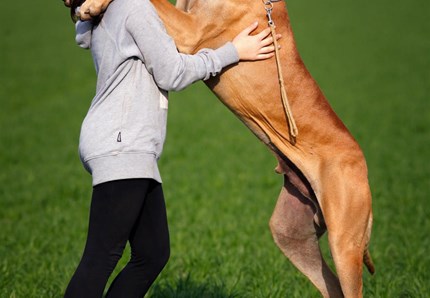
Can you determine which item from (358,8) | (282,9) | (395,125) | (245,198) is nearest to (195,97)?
(395,125)

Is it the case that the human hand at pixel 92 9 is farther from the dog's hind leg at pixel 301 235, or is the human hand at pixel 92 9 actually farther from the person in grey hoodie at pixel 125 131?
the dog's hind leg at pixel 301 235

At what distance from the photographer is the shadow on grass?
4992 mm

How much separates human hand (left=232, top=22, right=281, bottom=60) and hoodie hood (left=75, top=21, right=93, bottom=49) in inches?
31.8

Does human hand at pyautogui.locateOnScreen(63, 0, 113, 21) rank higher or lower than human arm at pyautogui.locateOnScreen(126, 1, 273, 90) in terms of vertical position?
higher

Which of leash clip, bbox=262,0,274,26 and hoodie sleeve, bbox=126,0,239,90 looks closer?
hoodie sleeve, bbox=126,0,239,90

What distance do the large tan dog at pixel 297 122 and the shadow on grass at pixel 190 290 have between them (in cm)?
133

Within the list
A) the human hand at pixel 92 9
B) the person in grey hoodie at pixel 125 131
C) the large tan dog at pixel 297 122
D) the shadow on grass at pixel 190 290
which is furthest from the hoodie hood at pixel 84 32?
the shadow on grass at pixel 190 290

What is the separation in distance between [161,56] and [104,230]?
89 centimetres

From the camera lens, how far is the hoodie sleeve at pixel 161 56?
3.26 metres

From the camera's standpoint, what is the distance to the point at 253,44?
3.79 m

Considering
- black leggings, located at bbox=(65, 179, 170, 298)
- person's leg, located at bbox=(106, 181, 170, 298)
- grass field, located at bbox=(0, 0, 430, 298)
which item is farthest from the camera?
grass field, located at bbox=(0, 0, 430, 298)

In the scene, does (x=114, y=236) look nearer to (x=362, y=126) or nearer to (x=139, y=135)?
(x=139, y=135)

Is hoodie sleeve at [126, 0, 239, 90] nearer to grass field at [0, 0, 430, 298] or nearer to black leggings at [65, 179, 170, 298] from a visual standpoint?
black leggings at [65, 179, 170, 298]

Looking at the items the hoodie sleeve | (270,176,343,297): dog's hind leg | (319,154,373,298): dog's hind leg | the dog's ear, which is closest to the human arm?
the hoodie sleeve
